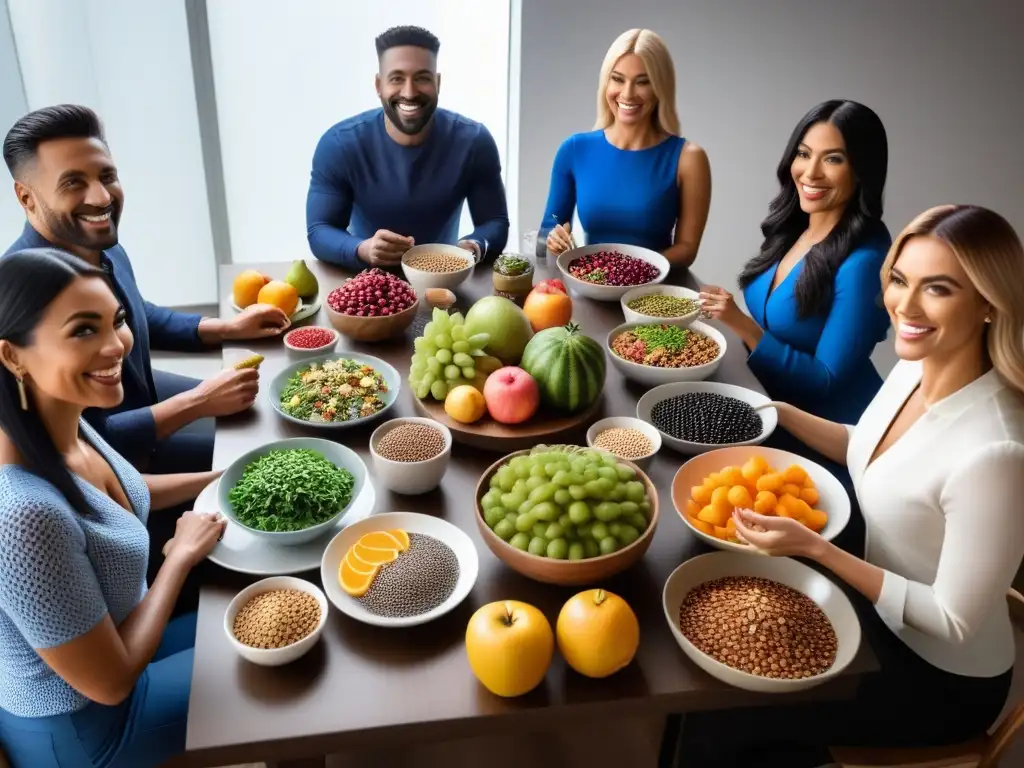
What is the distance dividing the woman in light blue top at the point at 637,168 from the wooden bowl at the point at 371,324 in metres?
0.72

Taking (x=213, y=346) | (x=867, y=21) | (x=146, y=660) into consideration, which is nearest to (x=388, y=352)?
(x=213, y=346)

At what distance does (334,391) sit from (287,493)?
454mm

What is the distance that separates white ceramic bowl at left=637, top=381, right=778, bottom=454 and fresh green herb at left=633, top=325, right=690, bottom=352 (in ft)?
0.48

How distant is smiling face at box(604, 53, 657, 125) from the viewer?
2639 mm

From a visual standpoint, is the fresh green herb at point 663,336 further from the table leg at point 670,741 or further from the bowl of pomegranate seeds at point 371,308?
the table leg at point 670,741

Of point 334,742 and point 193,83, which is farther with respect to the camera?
point 193,83

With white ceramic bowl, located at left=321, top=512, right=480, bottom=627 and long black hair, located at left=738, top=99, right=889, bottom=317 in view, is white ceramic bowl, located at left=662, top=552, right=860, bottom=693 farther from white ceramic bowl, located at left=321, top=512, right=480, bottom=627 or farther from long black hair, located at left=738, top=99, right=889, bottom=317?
long black hair, located at left=738, top=99, right=889, bottom=317

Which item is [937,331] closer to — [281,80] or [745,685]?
[745,685]

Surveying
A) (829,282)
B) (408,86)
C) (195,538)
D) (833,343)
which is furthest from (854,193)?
(195,538)

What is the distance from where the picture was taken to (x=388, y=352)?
2.16 meters

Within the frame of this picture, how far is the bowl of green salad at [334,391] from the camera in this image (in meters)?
1.82

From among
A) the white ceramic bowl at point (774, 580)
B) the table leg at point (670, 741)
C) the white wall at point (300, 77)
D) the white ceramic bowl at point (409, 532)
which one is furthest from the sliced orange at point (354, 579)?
the white wall at point (300, 77)

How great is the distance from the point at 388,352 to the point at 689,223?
1.27m

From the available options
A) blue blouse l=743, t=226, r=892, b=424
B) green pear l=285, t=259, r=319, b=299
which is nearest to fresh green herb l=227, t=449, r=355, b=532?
green pear l=285, t=259, r=319, b=299
